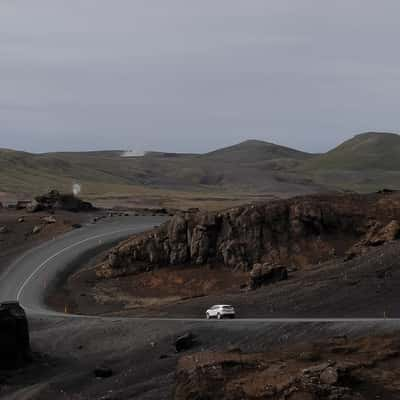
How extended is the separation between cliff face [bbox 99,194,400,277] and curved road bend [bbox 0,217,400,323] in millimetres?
5134

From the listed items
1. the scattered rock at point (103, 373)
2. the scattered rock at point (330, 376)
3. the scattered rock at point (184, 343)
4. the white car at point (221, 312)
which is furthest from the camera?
the white car at point (221, 312)

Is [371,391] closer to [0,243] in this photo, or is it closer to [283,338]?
[283,338]

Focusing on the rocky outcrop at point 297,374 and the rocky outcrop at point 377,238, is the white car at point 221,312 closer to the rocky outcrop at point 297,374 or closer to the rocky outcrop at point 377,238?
the rocky outcrop at point 377,238

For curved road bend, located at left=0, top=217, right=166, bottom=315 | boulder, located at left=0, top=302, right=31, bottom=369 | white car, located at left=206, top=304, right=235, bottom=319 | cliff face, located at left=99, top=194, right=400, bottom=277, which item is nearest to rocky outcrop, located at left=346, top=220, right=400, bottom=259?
cliff face, located at left=99, top=194, right=400, bottom=277

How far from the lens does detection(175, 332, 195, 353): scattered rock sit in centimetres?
3469

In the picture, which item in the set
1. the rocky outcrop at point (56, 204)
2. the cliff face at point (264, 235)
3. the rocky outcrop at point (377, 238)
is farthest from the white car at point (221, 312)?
the rocky outcrop at point (56, 204)

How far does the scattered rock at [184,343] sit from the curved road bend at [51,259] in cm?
1765

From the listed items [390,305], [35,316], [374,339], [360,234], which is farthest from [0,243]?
[374,339]

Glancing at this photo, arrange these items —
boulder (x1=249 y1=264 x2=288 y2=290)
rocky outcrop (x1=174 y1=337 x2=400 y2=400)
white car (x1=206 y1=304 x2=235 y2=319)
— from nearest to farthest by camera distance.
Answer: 1. rocky outcrop (x1=174 y1=337 x2=400 y2=400)
2. white car (x1=206 y1=304 x2=235 y2=319)
3. boulder (x1=249 y1=264 x2=288 y2=290)

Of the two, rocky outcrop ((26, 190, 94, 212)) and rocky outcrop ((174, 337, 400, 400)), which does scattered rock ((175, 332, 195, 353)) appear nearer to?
rocky outcrop ((174, 337, 400, 400))

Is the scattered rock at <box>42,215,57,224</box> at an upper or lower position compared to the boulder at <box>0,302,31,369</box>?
upper

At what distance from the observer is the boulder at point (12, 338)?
37.8m

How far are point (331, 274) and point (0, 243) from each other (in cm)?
3913

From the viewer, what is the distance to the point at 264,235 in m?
61.5
